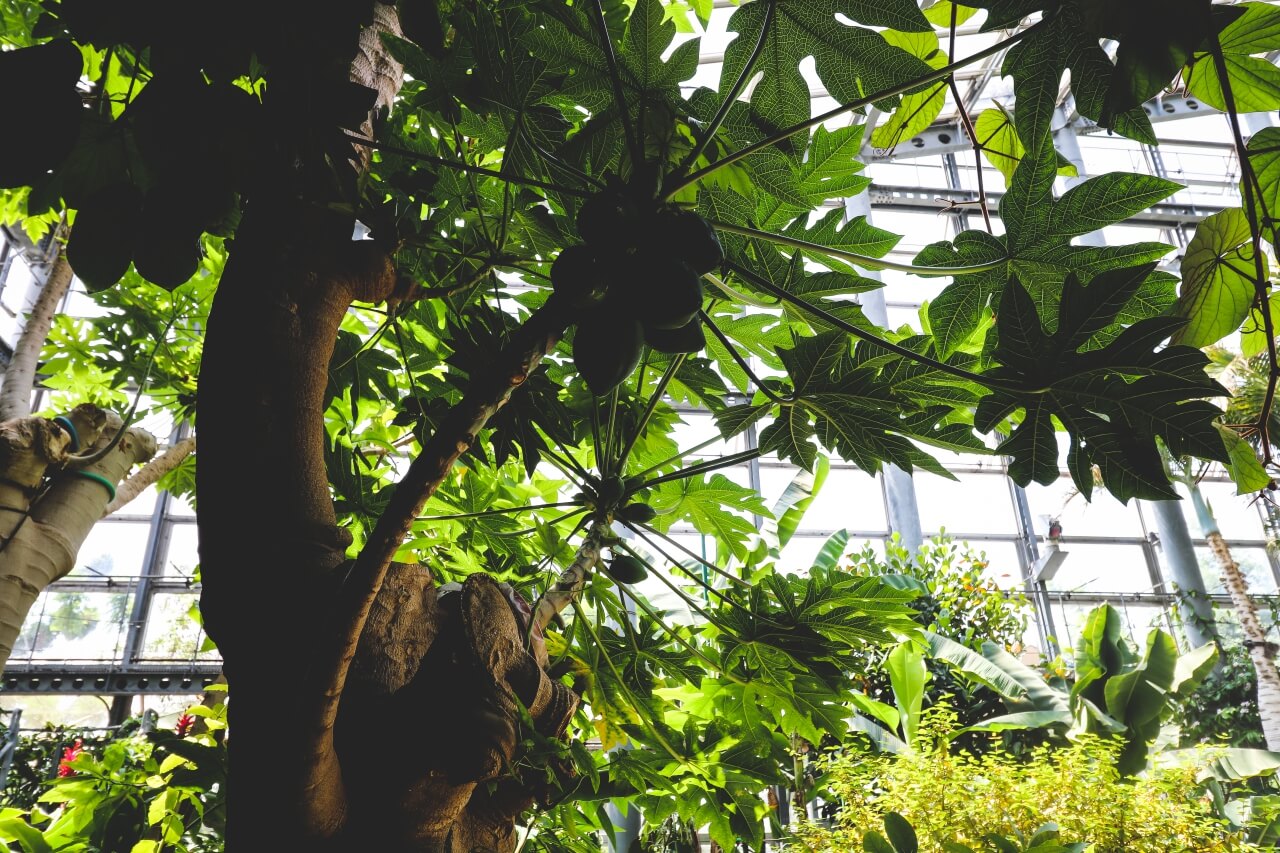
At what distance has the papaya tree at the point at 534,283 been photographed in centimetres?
45

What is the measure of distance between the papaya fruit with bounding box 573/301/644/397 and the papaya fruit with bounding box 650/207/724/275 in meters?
0.05

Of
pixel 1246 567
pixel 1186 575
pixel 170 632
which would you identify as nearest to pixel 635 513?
pixel 1186 575

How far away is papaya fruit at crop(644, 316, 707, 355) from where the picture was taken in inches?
18.4

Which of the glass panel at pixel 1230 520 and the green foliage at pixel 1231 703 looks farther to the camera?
the glass panel at pixel 1230 520

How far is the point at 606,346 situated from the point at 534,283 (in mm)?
577

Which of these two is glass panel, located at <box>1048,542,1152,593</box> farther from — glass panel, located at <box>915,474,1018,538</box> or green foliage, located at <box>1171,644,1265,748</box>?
green foliage, located at <box>1171,644,1265,748</box>

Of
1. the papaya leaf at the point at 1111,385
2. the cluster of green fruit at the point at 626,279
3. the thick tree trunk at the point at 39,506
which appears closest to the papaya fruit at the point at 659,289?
the cluster of green fruit at the point at 626,279

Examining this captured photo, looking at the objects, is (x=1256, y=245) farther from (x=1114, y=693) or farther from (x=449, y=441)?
(x=1114, y=693)

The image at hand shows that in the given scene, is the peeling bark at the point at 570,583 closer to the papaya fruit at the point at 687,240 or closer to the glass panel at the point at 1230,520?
the papaya fruit at the point at 687,240

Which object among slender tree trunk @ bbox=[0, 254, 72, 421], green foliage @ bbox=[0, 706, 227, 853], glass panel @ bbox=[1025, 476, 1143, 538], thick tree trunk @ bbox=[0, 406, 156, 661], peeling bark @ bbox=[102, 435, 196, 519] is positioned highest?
glass panel @ bbox=[1025, 476, 1143, 538]

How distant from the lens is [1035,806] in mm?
3414

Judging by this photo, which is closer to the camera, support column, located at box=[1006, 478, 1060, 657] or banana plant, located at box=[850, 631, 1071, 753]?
banana plant, located at box=[850, 631, 1071, 753]

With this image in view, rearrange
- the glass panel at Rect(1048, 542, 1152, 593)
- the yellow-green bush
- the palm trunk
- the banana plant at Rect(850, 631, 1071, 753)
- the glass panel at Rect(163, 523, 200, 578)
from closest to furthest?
the yellow-green bush, the banana plant at Rect(850, 631, 1071, 753), the palm trunk, the glass panel at Rect(163, 523, 200, 578), the glass panel at Rect(1048, 542, 1152, 593)

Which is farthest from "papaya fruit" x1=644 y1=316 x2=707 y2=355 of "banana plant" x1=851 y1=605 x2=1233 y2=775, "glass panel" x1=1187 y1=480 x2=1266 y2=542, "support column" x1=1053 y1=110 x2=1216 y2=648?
"glass panel" x1=1187 y1=480 x2=1266 y2=542
